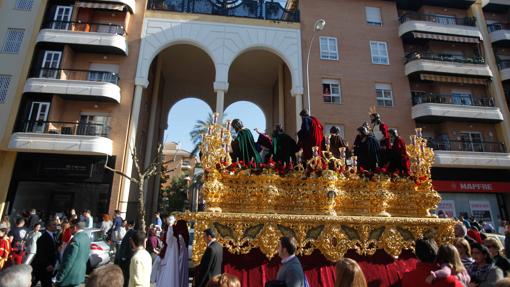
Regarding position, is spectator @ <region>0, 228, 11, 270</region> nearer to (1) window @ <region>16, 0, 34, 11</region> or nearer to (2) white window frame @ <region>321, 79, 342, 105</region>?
(2) white window frame @ <region>321, 79, 342, 105</region>

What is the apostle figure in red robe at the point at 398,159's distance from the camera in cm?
709

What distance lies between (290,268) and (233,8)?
787 inches

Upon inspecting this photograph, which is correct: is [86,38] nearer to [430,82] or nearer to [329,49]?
[329,49]

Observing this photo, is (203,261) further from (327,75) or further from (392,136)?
(327,75)

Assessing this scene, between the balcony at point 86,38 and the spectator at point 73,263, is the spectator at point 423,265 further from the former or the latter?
the balcony at point 86,38

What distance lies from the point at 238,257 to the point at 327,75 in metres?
17.1

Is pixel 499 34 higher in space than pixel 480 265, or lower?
higher

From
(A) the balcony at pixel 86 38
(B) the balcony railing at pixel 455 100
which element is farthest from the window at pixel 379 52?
(A) the balcony at pixel 86 38

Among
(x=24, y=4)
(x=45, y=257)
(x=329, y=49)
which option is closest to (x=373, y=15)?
(x=329, y=49)

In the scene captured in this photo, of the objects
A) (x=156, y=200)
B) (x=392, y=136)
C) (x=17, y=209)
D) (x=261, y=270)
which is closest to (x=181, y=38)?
(x=156, y=200)

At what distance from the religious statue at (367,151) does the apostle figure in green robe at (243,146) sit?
254 centimetres

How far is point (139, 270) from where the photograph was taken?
4531 mm

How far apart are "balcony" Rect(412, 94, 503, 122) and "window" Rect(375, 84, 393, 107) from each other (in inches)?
64.6

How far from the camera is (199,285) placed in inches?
183
